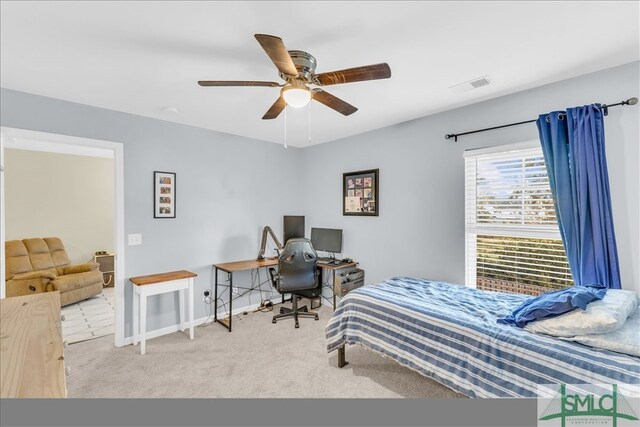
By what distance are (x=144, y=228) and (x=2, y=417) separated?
3059mm

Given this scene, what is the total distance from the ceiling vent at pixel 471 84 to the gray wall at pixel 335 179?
0.44m

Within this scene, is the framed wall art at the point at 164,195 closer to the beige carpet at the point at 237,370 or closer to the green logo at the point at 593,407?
the beige carpet at the point at 237,370

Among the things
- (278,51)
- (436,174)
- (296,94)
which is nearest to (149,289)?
(296,94)

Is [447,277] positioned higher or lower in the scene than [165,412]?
lower

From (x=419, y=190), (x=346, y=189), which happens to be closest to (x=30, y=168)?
(x=346, y=189)

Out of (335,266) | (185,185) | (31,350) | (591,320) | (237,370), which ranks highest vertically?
(185,185)

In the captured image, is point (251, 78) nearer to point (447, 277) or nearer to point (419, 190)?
point (419, 190)

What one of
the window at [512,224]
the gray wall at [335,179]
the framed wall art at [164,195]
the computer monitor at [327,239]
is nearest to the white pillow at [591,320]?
the gray wall at [335,179]

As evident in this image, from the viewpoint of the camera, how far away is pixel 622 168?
2127 millimetres

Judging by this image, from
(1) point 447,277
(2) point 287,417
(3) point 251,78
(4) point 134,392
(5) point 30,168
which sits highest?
(3) point 251,78

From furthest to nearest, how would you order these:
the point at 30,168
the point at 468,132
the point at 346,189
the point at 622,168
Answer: the point at 30,168, the point at 346,189, the point at 468,132, the point at 622,168

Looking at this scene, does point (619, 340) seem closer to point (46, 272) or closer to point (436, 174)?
point (436, 174)

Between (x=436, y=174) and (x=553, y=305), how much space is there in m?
1.74

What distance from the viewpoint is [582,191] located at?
2141 mm
